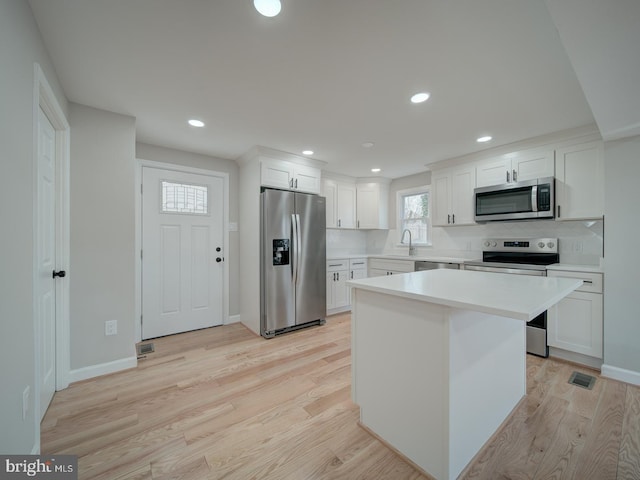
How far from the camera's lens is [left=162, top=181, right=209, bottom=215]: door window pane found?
10.9ft

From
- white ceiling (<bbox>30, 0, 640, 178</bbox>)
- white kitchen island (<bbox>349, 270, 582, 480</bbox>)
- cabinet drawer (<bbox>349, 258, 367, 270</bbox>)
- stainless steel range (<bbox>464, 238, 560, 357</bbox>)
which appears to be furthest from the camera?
cabinet drawer (<bbox>349, 258, 367, 270</bbox>)

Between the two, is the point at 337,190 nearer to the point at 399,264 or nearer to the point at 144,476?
the point at 399,264

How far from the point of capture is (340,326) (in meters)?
3.67

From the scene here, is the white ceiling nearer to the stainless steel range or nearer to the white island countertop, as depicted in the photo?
the white island countertop

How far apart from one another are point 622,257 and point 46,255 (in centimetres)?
466

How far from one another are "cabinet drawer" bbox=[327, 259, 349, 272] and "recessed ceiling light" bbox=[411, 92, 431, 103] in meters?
2.54

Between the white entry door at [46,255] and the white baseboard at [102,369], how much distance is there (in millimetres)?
165

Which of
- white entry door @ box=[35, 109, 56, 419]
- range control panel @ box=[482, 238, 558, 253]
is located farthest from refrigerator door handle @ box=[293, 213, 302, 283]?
range control panel @ box=[482, 238, 558, 253]

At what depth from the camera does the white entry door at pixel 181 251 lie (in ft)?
10.5

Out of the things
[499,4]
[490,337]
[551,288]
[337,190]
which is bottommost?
[490,337]

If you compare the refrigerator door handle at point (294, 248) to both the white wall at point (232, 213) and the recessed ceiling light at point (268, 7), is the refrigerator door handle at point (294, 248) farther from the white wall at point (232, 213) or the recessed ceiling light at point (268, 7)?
the recessed ceiling light at point (268, 7)

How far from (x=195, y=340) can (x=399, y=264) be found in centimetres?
308

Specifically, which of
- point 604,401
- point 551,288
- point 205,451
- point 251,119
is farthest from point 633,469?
point 251,119

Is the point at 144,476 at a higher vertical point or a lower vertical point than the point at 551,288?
lower
